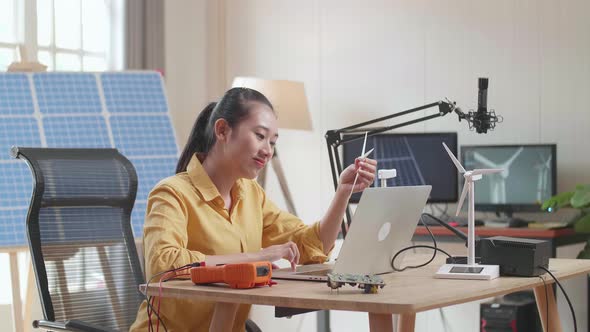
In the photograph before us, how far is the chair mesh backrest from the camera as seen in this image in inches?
98.5

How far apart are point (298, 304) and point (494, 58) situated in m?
3.56

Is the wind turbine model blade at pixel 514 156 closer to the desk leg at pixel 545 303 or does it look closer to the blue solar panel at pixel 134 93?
the blue solar panel at pixel 134 93

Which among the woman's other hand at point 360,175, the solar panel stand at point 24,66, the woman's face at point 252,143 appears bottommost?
the woman's other hand at point 360,175

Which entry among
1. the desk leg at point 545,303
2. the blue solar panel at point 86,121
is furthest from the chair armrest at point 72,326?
the blue solar panel at point 86,121

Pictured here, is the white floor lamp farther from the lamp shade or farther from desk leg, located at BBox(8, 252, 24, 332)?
desk leg, located at BBox(8, 252, 24, 332)

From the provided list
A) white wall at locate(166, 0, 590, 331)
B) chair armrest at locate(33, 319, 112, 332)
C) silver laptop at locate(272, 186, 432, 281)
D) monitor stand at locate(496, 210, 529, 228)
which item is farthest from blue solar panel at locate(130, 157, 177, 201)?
silver laptop at locate(272, 186, 432, 281)

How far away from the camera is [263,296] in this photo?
69.1 inches

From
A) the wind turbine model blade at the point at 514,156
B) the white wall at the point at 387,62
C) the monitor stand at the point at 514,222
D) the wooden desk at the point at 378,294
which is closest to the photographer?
the wooden desk at the point at 378,294

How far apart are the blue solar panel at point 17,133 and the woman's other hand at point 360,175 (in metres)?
1.99

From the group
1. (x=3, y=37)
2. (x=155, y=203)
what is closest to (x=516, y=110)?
(x=3, y=37)

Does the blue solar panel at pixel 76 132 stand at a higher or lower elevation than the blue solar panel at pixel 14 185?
higher

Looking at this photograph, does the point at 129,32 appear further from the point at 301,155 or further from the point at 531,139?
the point at 531,139

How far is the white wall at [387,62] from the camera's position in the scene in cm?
480

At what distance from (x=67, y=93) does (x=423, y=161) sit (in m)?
1.87
